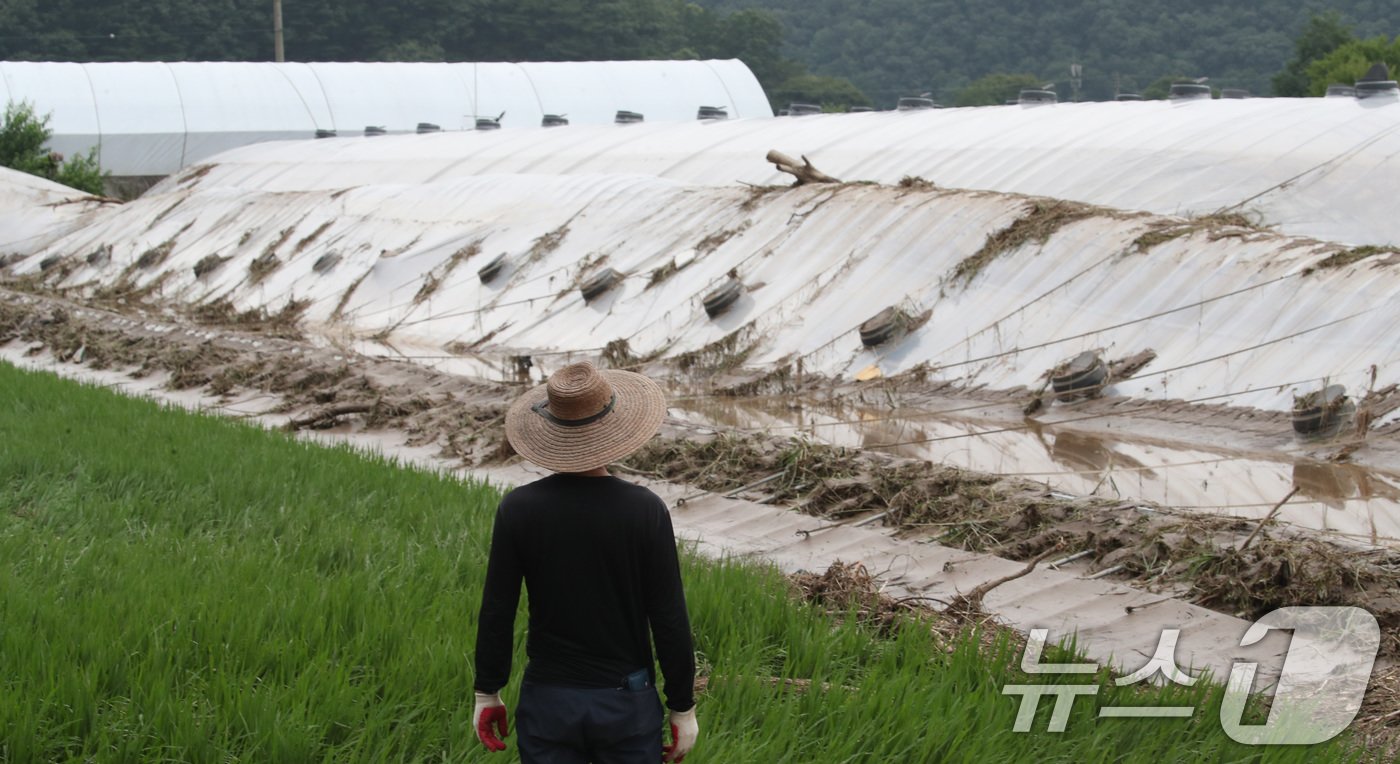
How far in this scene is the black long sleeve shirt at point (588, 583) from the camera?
2.80m

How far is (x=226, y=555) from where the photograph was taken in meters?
4.98

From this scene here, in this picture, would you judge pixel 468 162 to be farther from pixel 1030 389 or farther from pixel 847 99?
pixel 847 99

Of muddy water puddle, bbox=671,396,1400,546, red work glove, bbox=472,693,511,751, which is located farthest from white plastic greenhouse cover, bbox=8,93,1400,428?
red work glove, bbox=472,693,511,751

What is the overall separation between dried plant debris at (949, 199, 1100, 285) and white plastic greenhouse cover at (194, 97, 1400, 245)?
8.29 ft

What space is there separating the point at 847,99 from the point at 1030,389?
5883 cm

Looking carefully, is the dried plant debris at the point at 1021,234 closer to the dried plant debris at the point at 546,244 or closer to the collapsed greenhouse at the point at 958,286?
the collapsed greenhouse at the point at 958,286

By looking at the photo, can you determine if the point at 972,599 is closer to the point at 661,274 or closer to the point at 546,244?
the point at 661,274

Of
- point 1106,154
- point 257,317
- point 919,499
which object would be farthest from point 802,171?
point 919,499

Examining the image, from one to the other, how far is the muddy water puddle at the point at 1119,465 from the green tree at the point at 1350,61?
33294 mm

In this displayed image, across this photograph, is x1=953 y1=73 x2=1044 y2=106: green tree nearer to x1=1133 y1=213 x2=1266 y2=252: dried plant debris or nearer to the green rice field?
x1=1133 y1=213 x2=1266 y2=252: dried plant debris

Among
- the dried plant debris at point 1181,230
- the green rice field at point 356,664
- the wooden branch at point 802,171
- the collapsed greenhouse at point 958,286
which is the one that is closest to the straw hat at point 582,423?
the green rice field at point 356,664

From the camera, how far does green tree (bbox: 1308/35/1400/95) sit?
3978 centimetres

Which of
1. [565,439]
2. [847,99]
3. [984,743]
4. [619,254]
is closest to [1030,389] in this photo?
[619,254]

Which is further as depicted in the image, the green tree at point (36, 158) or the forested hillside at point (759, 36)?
the forested hillside at point (759, 36)
